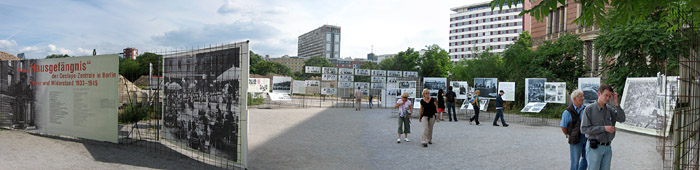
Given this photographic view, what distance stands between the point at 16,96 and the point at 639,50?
2246 centimetres

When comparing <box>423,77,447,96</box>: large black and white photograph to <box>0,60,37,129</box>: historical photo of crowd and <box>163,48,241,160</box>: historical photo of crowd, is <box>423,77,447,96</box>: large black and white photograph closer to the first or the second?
<box>163,48,241,160</box>: historical photo of crowd

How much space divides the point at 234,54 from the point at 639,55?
17.6 m

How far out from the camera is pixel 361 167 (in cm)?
689

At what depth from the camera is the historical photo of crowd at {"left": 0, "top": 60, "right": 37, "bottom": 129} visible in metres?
10.2

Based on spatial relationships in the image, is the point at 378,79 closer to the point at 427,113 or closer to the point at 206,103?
the point at 427,113

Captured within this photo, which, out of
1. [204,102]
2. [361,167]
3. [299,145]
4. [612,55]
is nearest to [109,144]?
[204,102]

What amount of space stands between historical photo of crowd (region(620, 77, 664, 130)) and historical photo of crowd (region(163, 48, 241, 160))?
39.6 feet

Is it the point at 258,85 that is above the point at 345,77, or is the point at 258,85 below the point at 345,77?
below

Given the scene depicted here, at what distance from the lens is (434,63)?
2140 inches

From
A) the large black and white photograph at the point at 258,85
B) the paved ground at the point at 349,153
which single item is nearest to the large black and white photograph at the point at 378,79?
the large black and white photograph at the point at 258,85

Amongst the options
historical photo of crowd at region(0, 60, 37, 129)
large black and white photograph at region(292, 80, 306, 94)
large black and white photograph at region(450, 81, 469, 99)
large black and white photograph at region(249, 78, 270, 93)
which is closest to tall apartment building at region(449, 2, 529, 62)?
large black and white photograph at region(292, 80, 306, 94)

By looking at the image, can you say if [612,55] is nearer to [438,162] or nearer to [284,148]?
[438,162]

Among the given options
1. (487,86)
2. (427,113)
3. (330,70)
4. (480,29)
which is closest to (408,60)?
(330,70)

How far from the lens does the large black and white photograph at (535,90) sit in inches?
674
